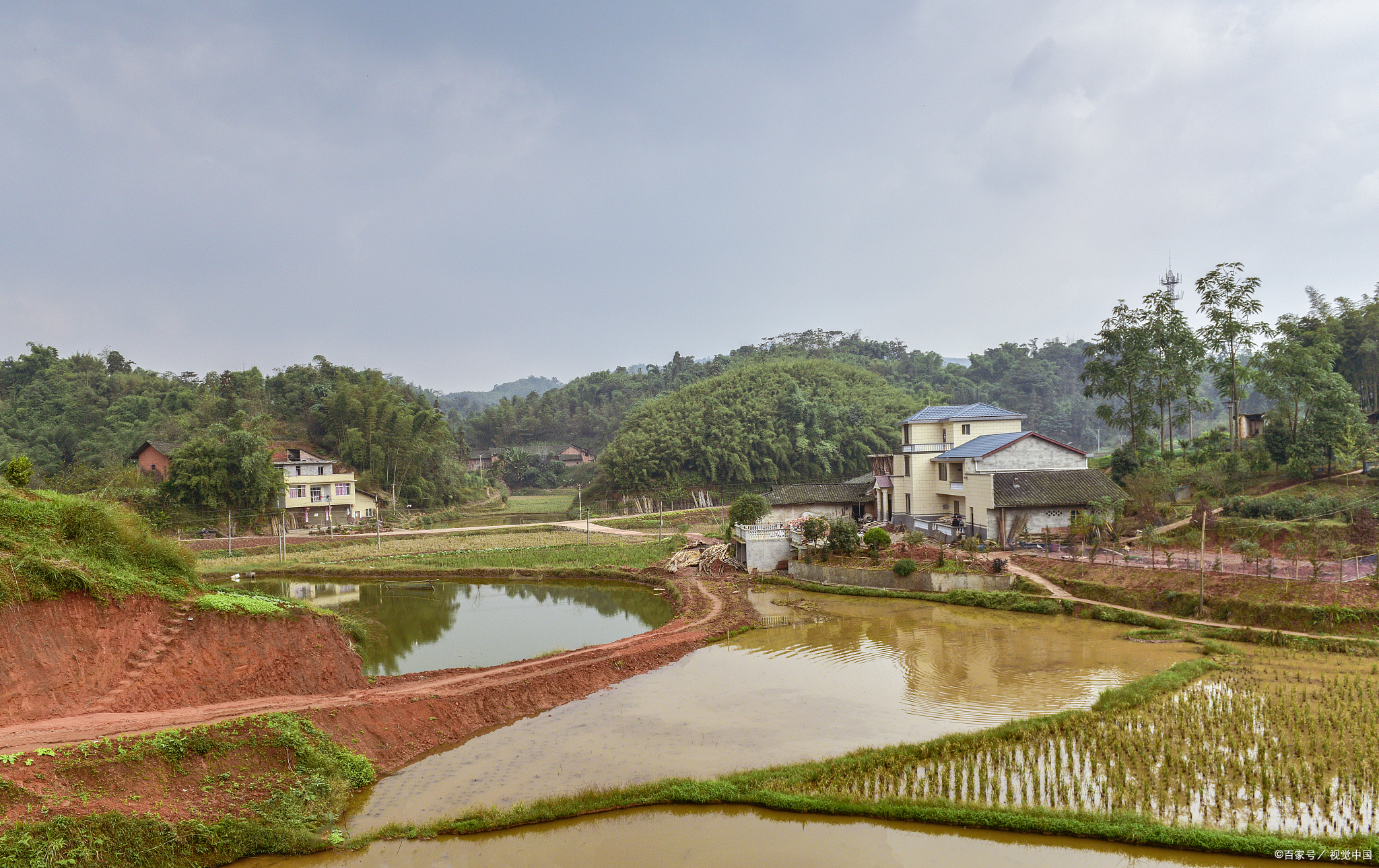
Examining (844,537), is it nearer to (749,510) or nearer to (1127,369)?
(749,510)

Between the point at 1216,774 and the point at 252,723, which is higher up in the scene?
the point at 252,723

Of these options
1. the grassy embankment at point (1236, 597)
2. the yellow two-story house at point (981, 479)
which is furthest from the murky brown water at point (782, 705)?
Result: the yellow two-story house at point (981, 479)

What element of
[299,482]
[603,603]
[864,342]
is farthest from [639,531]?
[864,342]

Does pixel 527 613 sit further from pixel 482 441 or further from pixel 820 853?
pixel 482 441

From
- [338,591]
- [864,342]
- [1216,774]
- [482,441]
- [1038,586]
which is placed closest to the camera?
[1216,774]

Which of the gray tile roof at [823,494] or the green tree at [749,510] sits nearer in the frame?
the green tree at [749,510]

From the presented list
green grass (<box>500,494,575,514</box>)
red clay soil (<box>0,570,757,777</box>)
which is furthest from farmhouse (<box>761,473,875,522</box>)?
green grass (<box>500,494,575,514</box>)

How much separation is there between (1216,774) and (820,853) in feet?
19.7

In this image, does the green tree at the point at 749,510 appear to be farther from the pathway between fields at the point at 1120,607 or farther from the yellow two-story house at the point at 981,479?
the pathway between fields at the point at 1120,607

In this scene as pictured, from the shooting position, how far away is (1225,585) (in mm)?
18688

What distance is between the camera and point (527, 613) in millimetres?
23484

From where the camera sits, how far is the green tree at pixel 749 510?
1160 inches

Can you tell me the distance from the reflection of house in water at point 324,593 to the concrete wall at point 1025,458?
2493 centimetres

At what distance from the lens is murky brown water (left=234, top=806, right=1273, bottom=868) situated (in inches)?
348
